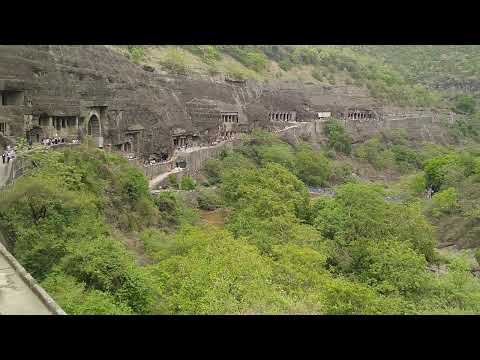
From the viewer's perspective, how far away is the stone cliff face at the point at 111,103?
84.9 feet

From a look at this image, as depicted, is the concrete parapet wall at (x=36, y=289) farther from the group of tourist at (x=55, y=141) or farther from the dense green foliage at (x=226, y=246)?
the group of tourist at (x=55, y=141)

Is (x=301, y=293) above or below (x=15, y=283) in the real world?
below

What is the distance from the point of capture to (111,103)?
33.8 metres

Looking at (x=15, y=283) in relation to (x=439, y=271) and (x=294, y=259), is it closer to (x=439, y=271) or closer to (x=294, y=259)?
Answer: (x=294, y=259)

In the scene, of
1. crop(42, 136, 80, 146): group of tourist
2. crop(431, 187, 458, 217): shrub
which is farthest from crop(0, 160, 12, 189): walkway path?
crop(431, 187, 458, 217): shrub

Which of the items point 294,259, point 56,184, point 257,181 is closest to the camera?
point 56,184

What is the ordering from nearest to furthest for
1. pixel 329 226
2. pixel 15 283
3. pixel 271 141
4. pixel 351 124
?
pixel 15 283
pixel 329 226
pixel 271 141
pixel 351 124

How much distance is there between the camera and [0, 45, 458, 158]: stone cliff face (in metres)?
25.9

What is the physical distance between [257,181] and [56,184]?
16166mm

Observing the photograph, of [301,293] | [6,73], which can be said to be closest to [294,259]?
[301,293]

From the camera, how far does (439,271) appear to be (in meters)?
25.4

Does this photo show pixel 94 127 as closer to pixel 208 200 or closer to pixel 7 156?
pixel 208 200

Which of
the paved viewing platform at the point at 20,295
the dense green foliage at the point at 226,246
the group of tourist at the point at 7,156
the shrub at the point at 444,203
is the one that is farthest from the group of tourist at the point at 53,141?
the shrub at the point at 444,203

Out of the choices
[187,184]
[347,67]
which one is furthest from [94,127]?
[347,67]
